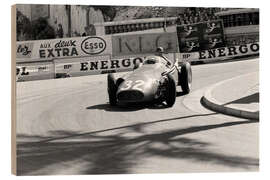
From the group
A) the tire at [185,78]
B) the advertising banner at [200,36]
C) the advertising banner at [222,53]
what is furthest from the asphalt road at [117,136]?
the advertising banner at [200,36]

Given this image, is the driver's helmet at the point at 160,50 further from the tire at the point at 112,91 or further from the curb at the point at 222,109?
the curb at the point at 222,109

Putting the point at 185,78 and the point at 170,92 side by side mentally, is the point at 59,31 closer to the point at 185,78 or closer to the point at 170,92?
the point at 170,92

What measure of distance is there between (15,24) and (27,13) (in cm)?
33

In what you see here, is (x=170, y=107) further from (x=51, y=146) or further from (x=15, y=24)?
(x=15, y=24)

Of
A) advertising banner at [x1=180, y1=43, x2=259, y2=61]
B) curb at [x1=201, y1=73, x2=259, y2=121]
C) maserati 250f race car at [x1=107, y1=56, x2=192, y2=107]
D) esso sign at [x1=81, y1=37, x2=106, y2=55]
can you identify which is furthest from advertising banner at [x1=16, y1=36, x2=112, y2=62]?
curb at [x1=201, y1=73, x2=259, y2=121]

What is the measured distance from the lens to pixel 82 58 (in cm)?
883

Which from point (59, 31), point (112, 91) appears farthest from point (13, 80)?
point (112, 91)

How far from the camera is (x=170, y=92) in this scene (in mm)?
8383

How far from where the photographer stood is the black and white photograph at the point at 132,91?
7.52 meters

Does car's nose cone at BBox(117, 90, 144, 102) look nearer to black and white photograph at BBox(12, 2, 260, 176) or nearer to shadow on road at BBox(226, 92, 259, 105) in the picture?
black and white photograph at BBox(12, 2, 260, 176)

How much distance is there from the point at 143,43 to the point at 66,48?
1.45 m

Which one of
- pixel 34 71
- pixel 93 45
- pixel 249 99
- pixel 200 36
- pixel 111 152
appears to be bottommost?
pixel 111 152

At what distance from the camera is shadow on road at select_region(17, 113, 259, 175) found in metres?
7.30

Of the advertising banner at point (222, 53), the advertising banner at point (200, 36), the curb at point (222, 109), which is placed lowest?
the curb at point (222, 109)
